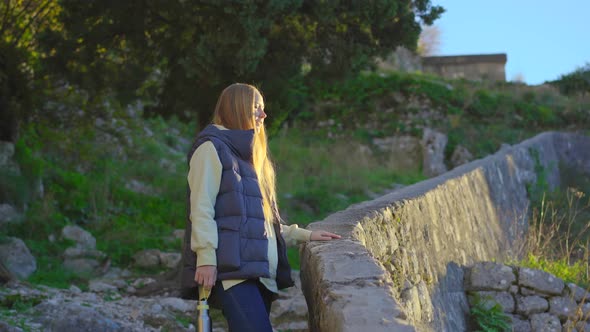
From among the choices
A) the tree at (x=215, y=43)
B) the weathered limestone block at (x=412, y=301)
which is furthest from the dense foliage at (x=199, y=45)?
the weathered limestone block at (x=412, y=301)

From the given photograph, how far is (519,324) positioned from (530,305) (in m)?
0.21

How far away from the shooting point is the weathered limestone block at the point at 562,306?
691 centimetres

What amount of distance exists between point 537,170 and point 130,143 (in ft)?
24.7

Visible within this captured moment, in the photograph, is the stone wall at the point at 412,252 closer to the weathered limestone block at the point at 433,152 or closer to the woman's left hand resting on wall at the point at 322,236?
the woman's left hand resting on wall at the point at 322,236

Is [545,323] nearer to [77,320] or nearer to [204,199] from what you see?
[77,320]

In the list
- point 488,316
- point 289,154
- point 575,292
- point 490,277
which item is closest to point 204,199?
point 488,316

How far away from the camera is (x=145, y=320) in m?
6.74

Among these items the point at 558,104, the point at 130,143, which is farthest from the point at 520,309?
the point at 558,104

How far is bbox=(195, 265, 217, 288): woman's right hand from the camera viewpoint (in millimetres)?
3514

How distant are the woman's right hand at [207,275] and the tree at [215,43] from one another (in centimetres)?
549

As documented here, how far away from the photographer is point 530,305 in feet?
22.6

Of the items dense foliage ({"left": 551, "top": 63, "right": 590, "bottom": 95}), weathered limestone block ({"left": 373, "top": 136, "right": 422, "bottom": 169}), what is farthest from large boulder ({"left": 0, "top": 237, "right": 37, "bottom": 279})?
dense foliage ({"left": 551, "top": 63, "right": 590, "bottom": 95})

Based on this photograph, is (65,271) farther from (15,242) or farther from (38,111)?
(38,111)

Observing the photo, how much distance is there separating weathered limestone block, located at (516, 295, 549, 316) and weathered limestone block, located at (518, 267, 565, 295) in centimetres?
10
